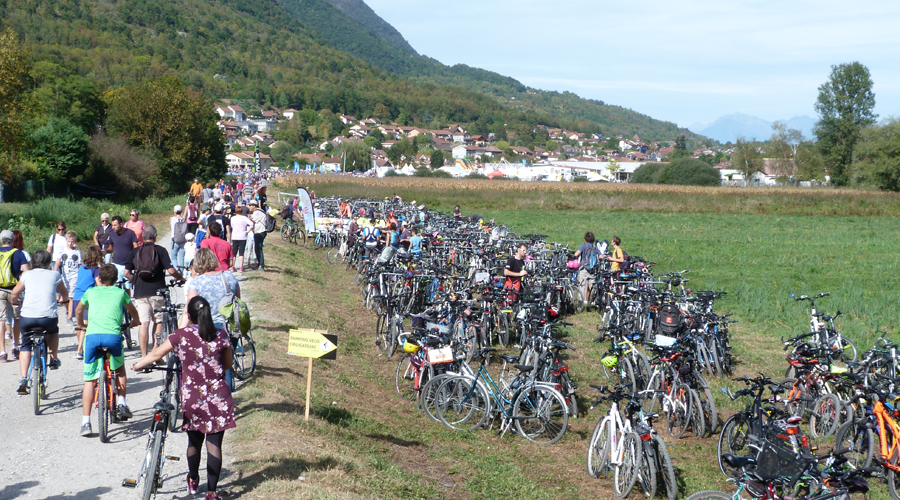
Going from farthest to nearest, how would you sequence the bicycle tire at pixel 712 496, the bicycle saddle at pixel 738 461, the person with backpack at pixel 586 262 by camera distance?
the person with backpack at pixel 586 262, the bicycle tire at pixel 712 496, the bicycle saddle at pixel 738 461

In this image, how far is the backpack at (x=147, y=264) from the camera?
28.4 ft

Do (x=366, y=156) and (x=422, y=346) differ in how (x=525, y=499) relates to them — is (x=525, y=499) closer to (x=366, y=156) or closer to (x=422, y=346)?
(x=422, y=346)

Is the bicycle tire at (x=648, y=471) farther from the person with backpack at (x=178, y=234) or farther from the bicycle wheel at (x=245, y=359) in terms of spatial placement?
the person with backpack at (x=178, y=234)

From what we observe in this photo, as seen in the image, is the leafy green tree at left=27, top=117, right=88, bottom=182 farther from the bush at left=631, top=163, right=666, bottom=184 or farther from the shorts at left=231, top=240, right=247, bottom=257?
the bush at left=631, top=163, right=666, bottom=184

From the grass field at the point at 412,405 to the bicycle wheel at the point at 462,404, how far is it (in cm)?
17

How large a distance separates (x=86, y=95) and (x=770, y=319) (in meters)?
63.8

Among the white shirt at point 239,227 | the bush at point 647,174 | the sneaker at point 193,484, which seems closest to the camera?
the sneaker at point 193,484

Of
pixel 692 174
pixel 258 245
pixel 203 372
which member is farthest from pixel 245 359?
pixel 692 174

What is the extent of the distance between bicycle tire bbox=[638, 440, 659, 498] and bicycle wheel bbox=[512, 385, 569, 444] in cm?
154

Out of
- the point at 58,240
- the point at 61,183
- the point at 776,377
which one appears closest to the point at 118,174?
the point at 61,183

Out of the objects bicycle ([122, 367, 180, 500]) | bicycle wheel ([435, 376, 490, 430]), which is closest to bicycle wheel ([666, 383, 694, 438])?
bicycle wheel ([435, 376, 490, 430])

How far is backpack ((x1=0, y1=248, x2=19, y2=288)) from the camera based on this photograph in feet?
29.4

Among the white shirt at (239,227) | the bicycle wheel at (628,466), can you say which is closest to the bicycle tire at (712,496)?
the bicycle wheel at (628,466)

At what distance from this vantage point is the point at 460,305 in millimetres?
11172
